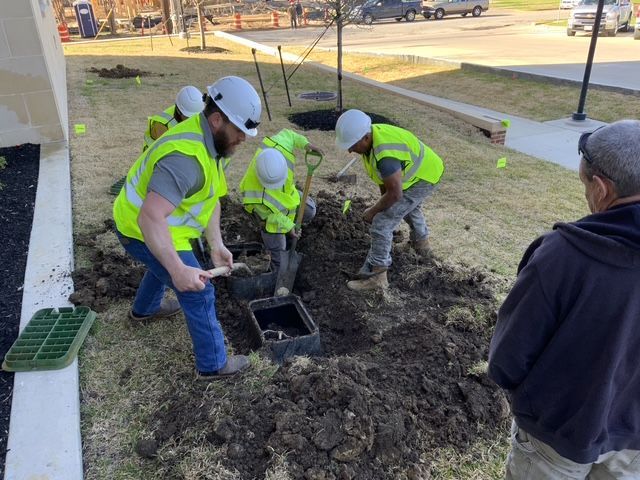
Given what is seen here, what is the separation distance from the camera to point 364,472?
2518 mm

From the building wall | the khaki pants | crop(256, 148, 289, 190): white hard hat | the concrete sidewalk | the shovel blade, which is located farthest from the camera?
the concrete sidewalk

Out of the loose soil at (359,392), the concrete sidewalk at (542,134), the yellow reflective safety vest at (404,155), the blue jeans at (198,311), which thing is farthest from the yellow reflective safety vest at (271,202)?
the concrete sidewalk at (542,134)

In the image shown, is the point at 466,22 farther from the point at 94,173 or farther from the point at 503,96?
the point at 94,173

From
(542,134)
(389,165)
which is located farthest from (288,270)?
(542,134)

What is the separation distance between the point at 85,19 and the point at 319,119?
1833 centimetres

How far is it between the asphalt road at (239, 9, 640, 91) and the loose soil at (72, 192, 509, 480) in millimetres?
9883

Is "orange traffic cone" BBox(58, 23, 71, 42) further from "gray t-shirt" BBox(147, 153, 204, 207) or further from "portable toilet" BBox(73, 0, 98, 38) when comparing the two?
"gray t-shirt" BBox(147, 153, 204, 207)

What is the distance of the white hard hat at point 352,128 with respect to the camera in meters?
3.73

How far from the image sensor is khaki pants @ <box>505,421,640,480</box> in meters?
1.74

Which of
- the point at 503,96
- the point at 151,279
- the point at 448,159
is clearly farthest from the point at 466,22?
the point at 151,279

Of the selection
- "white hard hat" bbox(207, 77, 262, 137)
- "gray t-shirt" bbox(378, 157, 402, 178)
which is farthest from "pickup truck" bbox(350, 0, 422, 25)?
"white hard hat" bbox(207, 77, 262, 137)

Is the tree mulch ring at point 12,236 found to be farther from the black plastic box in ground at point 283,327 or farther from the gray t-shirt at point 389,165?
the gray t-shirt at point 389,165

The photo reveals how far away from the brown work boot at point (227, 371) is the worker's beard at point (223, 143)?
129 centimetres

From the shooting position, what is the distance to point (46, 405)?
2.86m
